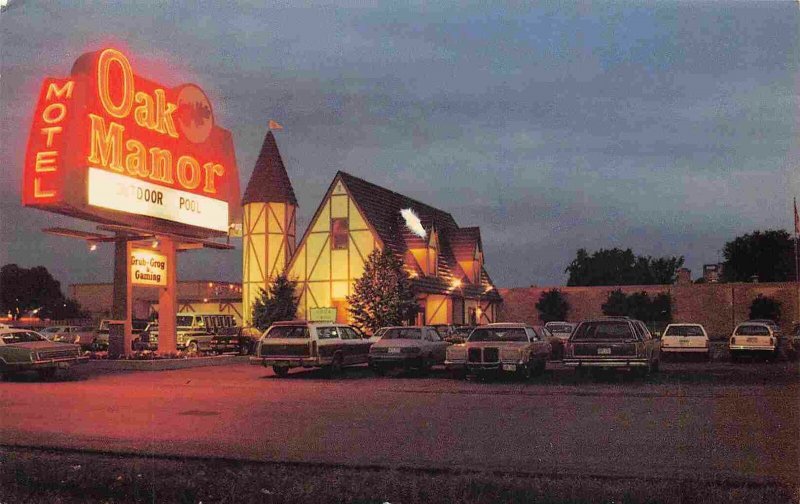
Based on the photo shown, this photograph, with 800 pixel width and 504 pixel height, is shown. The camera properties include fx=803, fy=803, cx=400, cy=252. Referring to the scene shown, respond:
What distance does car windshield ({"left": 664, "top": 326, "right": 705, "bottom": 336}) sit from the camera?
31375 millimetres

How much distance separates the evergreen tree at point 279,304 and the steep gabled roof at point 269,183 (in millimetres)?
6061

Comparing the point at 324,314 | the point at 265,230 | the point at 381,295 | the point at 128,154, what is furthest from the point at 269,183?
the point at 128,154

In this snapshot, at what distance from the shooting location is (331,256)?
42938mm

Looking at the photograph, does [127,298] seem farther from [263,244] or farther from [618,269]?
[618,269]

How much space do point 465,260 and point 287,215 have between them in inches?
471

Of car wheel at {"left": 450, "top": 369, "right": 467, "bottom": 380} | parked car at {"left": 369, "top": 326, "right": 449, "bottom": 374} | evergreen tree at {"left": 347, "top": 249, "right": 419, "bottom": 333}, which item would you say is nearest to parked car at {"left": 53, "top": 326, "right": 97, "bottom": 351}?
evergreen tree at {"left": 347, "top": 249, "right": 419, "bottom": 333}

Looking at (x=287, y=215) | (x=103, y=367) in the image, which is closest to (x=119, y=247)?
(x=103, y=367)

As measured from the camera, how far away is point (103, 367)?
92.9ft

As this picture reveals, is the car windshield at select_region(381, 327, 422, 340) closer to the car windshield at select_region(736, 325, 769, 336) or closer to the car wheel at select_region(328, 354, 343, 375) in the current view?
the car wheel at select_region(328, 354, 343, 375)

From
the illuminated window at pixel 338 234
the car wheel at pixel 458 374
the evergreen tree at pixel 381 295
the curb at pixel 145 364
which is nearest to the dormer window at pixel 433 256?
the evergreen tree at pixel 381 295

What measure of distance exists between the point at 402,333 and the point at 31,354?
36.7 ft

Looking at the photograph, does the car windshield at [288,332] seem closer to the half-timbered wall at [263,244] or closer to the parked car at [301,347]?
the parked car at [301,347]

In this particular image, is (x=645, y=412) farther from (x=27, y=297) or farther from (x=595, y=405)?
(x=27, y=297)

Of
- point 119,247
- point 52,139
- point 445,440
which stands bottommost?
point 445,440
